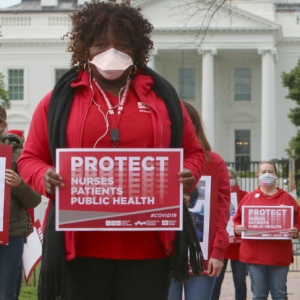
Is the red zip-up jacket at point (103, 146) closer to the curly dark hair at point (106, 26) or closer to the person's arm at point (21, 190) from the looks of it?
the curly dark hair at point (106, 26)

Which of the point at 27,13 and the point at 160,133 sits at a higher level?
the point at 27,13

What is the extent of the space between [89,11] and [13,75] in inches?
2596

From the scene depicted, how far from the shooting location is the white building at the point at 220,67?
220ft

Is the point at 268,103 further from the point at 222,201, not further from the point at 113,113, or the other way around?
the point at 113,113

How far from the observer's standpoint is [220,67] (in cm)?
7119

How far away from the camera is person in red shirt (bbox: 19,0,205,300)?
4477 mm

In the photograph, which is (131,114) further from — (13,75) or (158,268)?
A: (13,75)

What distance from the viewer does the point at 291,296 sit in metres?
14.3

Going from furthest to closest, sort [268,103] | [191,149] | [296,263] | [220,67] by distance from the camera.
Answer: [220,67]
[268,103]
[296,263]
[191,149]

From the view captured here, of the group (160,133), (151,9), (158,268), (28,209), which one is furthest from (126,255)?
(151,9)

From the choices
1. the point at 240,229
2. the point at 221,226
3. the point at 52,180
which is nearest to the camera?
the point at 52,180

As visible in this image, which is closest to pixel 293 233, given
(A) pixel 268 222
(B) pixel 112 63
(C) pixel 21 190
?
(A) pixel 268 222

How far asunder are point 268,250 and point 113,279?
577 centimetres

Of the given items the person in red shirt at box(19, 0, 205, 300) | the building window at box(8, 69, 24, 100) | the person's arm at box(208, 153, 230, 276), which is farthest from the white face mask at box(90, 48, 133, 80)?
the building window at box(8, 69, 24, 100)
